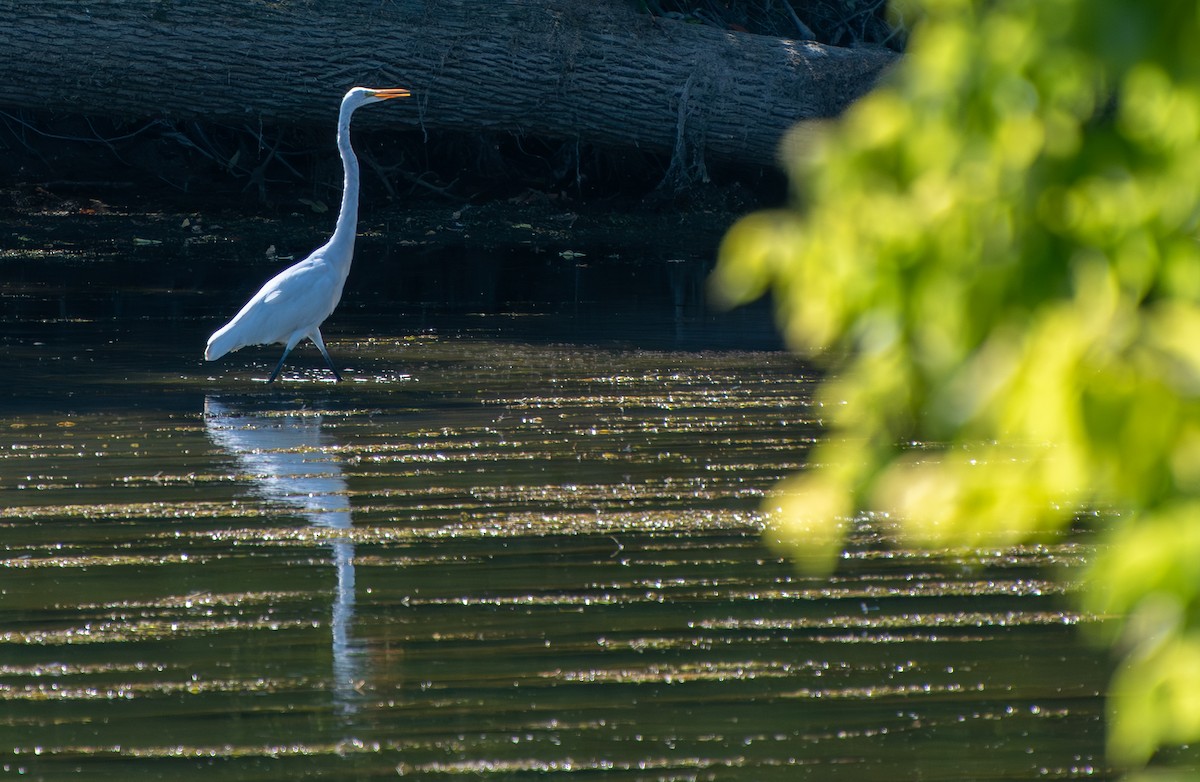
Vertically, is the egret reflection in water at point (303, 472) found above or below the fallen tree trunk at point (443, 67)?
below

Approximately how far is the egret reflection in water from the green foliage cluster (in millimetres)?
2920

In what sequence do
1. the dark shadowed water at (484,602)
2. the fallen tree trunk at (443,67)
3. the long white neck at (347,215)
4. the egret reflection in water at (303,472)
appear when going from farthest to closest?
1. the fallen tree trunk at (443,67)
2. the long white neck at (347,215)
3. the egret reflection in water at (303,472)
4. the dark shadowed water at (484,602)

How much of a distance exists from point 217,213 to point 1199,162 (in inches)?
619

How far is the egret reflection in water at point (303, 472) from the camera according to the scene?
190 inches

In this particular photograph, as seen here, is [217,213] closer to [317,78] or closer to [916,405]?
[317,78]

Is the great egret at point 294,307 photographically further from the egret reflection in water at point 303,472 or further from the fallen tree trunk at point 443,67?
the fallen tree trunk at point 443,67

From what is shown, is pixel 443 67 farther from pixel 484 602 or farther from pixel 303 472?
pixel 484 602

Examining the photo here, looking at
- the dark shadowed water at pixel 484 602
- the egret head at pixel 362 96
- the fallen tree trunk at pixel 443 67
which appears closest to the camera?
the dark shadowed water at pixel 484 602

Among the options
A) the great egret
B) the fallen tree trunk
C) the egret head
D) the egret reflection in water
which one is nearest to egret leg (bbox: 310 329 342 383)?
the great egret

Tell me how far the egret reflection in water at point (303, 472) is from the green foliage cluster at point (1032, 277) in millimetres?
2920

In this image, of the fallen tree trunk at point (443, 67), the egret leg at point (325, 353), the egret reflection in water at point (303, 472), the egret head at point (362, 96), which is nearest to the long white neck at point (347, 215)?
the egret head at point (362, 96)

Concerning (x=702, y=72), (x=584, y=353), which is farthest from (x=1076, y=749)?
(x=702, y=72)

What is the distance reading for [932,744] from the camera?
13.0 ft

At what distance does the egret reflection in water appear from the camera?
4.84m
